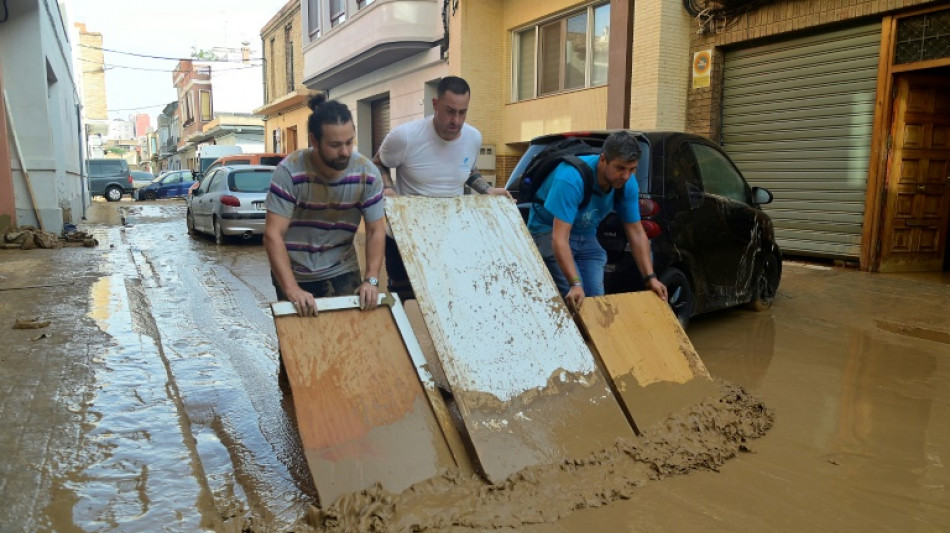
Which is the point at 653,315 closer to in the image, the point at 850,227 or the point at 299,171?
the point at 299,171

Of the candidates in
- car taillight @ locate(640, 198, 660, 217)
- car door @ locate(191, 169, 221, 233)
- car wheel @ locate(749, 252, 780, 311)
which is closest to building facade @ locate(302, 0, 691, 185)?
car wheel @ locate(749, 252, 780, 311)

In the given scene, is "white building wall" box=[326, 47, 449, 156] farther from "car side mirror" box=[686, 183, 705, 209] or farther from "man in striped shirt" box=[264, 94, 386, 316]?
"man in striped shirt" box=[264, 94, 386, 316]

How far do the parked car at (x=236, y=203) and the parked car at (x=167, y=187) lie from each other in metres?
18.9

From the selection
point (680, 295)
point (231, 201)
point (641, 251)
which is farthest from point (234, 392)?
point (231, 201)

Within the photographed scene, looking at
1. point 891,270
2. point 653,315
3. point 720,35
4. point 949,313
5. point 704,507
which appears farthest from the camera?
point 720,35

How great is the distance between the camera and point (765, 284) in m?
6.36

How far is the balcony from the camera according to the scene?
15.6 metres

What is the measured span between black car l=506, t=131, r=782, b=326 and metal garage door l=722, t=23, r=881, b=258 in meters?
3.45

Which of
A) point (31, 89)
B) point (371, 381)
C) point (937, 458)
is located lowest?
point (937, 458)

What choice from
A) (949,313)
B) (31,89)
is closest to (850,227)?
(949,313)

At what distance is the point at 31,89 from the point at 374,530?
1241 centimetres

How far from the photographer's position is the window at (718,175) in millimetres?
5445

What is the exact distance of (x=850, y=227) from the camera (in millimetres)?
8773

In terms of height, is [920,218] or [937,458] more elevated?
[920,218]
